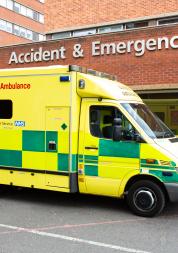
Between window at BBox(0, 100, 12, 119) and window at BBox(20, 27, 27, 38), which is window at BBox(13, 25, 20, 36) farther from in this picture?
window at BBox(0, 100, 12, 119)

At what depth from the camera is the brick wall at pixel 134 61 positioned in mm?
11922

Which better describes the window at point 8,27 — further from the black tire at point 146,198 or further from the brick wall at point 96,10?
the black tire at point 146,198

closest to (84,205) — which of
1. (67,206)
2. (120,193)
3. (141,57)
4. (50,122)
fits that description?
(67,206)

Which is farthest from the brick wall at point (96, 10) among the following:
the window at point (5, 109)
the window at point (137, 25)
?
the window at point (5, 109)

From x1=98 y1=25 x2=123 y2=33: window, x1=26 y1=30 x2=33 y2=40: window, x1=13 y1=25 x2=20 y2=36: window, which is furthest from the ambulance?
x1=26 y1=30 x2=33 y2=40: window

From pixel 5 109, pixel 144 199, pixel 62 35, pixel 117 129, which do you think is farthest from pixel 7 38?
pixel 144 199

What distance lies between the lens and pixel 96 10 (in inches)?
620

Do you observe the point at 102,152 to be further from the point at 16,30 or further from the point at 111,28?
the point at 16,30

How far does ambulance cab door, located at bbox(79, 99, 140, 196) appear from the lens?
7.33m

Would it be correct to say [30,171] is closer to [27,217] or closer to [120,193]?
[27,217]

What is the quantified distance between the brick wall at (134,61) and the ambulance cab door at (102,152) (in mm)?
4864

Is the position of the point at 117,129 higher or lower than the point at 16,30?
lower

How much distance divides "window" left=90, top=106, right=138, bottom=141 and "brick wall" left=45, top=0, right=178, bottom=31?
306 inches

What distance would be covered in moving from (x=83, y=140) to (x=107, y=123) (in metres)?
0.55
